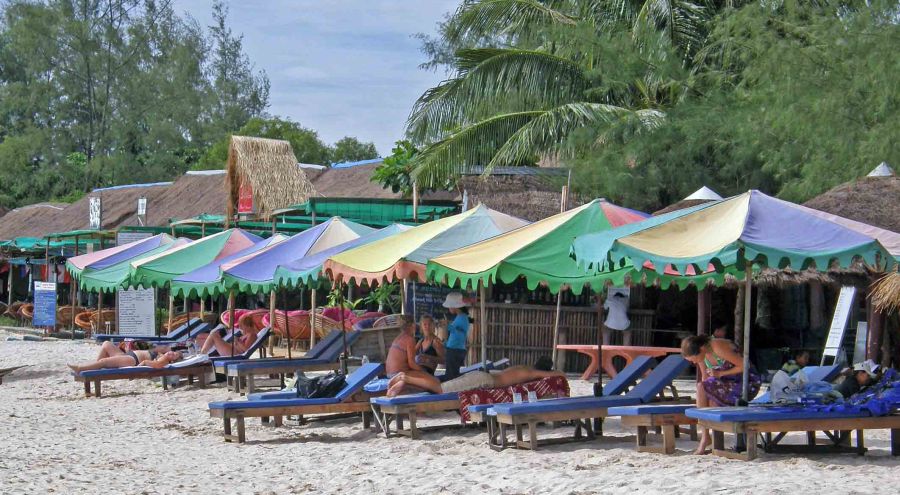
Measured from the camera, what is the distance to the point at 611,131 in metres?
19.1

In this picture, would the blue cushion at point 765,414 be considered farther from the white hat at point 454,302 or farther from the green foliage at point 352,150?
the green foliage at point 352,150

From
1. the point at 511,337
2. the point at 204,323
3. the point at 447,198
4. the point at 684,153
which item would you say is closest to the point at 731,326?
the point at 684,153

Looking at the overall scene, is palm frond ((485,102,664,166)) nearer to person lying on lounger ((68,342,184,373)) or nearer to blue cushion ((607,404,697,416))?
person lying on lounger ((68,342,184,373))

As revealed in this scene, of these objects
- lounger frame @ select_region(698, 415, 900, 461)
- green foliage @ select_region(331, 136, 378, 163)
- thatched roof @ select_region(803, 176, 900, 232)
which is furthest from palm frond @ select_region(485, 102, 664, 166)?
green foliage @ select_region(331, 136, 378, 163)

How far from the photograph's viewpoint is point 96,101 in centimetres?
5203

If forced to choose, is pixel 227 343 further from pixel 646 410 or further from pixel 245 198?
pixel 646 410

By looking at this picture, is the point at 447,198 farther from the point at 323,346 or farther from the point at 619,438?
the point at 619,438

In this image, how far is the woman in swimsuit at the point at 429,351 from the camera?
12.1m

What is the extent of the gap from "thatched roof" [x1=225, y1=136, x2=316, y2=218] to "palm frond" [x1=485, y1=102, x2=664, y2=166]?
18.8 feet

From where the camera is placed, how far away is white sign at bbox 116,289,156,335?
23172mm

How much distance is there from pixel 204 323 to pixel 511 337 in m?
6.15

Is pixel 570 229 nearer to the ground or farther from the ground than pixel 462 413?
farther from the ground

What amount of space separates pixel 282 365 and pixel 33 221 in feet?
94.3

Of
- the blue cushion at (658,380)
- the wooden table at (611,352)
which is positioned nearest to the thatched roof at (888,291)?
the wooden table at (611,352)
